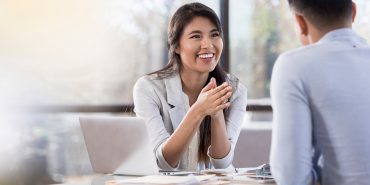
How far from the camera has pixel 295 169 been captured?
1539mm

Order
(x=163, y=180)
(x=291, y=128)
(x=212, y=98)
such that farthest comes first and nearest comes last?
1. (x=212, y=98)
2. (x=163, y=180)
3. (x=291, y=128)

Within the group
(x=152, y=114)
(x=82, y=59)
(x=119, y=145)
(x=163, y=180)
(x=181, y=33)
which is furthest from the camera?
(x=82, y=59)

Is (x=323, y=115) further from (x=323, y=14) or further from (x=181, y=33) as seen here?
(x=181, y=33)

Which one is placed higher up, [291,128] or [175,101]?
[291,128]

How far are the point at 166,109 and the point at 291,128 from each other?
147cm

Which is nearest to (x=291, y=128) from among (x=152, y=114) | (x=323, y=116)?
(x=323, y=116)

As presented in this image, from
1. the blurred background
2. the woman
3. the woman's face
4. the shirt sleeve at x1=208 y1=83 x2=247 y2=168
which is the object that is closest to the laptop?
the woman

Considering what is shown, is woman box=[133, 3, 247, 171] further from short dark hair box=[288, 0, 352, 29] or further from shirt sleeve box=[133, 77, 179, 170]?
short dark hair box=[288, 0, 352, 29]

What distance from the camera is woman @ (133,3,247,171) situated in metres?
2.71

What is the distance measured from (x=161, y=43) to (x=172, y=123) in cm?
190

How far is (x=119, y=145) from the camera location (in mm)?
A: 2238

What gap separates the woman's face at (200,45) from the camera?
10.0ft

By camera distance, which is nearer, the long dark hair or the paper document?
the paper document

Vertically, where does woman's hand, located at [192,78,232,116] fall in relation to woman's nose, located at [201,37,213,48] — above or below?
below
